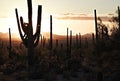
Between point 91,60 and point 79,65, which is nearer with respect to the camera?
point 91,60

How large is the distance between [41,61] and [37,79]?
4854mm

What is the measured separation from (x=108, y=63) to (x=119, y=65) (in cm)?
65

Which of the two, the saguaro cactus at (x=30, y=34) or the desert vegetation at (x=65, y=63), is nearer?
the desert vegetation at (x=65, y=63)

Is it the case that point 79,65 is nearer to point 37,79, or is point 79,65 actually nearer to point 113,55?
point 37,79

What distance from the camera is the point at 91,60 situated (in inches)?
942

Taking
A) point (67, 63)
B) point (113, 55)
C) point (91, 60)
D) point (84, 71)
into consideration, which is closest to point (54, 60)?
point (67, 63)

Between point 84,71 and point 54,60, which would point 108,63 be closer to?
point 84,71

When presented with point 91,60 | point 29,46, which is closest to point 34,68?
point 29,46

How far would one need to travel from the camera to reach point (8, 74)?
29.8 meters

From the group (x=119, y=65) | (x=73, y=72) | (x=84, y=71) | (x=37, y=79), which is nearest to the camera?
(x=119, y=65)

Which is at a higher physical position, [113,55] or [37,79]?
[113,55]

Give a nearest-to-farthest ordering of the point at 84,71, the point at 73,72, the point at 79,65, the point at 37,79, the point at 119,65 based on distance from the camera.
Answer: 1. the point at 119,65
2. the point at 37,79
3. the point at 73,72
4. the point at 84,71
5. the point at 79,65

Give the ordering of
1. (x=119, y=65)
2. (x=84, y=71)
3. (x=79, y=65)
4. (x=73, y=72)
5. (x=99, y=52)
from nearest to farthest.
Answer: (x=119, y=65)
(x=99, y=52)
(x=73, y=72)
(x=84, y=71)
(x=79, y=65)

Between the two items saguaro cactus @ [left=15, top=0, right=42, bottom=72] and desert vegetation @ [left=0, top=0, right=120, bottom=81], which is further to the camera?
saguaro cactus @ [left=15, top=0, right=42, bottom=72]
